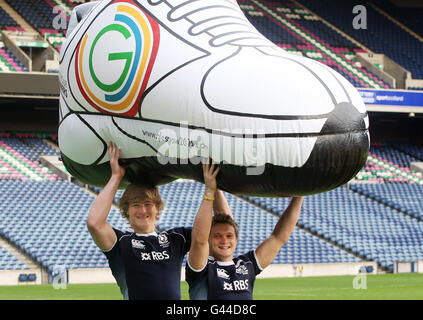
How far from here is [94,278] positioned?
51.1 feet

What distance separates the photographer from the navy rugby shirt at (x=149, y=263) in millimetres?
3689

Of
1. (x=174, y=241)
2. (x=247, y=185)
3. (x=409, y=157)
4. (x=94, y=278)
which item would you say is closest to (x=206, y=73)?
(x=247, y=185)

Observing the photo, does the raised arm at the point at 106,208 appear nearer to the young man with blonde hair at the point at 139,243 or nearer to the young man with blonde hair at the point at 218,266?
the young man with blonde hair at the point at 139,243

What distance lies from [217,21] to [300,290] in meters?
10.3

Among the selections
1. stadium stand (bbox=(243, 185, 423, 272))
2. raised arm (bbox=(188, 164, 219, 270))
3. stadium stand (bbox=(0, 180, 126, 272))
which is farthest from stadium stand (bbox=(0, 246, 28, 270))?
raised arm (bbox=(188, 164, 219, 270))

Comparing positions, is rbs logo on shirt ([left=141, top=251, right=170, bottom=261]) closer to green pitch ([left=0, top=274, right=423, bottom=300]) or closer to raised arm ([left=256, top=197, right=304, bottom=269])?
raised arm ([left=256, top=197, right=304, bottom=269])

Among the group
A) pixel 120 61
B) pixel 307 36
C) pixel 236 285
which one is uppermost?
pixel 120 61

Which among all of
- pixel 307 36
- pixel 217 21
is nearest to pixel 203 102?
pixel 217 21

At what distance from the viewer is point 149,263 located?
3.73 metres

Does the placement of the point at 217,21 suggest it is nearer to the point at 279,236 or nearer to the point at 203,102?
the point at 203,102

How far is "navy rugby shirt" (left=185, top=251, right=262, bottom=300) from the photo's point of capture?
3678 millimetres

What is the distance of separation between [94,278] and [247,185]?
41.8 feet

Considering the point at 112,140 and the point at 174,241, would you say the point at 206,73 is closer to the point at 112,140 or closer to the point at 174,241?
the point at 112,140

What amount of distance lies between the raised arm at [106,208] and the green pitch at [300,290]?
7777 mm
